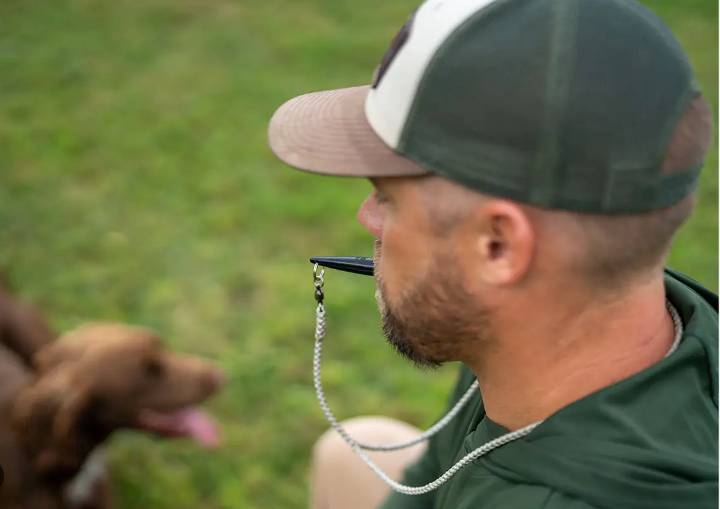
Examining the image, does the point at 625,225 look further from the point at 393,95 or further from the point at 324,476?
the point at 324,476

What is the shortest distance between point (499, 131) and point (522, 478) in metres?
0.52

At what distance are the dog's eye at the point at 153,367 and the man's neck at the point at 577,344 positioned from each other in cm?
166

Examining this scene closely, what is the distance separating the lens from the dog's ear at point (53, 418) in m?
2.27

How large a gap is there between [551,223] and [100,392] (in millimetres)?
1789

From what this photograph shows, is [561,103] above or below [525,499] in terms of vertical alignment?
above

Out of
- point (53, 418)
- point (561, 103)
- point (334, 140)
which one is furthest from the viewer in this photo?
point (53, 418)

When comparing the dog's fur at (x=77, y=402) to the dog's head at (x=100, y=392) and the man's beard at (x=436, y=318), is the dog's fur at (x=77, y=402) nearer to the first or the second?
the dog's head at (x=100, y=392)

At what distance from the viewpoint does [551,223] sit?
1.05 m

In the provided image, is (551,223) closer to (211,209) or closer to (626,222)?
(626,222)

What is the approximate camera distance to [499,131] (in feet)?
3.33

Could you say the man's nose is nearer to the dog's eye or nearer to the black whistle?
the black whistle

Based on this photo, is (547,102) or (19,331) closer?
(547,102)

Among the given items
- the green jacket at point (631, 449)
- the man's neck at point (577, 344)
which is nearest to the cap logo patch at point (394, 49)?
the man's neck at point (577, 344)

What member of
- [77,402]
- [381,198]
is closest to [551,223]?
[381,198]
